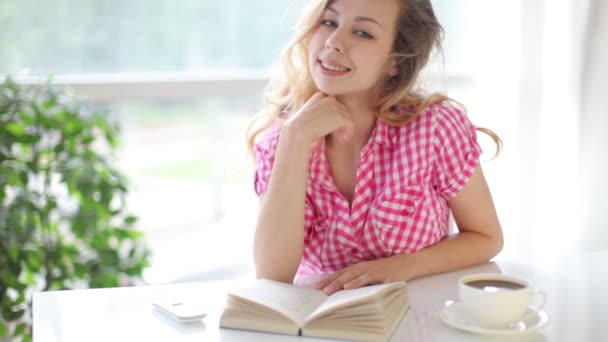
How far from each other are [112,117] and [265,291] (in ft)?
5.09

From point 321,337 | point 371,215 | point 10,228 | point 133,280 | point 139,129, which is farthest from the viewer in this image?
point 139,129

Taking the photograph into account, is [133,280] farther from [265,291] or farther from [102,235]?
[265,291]

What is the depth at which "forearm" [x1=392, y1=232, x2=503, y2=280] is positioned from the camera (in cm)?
148

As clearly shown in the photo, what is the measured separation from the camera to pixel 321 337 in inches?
46.3

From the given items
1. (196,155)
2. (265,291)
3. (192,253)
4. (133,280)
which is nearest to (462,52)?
(196,155)

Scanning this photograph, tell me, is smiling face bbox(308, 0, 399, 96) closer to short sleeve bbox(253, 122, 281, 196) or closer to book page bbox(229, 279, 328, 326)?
short sleeve bbox(253, 122, 281, 196)

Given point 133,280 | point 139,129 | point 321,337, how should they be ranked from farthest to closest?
point 139,129 → point 133,280 → point 321,337

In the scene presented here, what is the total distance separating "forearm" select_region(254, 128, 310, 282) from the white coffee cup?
462 mm

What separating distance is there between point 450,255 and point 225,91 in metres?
1.55

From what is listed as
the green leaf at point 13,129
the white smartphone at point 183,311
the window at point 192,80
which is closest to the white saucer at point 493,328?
the white smartphone at point 183,311

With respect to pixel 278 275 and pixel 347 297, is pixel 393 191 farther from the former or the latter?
pixel 347 297

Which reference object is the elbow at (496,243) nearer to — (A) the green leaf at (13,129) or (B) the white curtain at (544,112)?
(B) the white curtain at (544,112)

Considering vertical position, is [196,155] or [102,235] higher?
[196,155]

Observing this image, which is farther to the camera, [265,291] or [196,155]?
[196,155]
